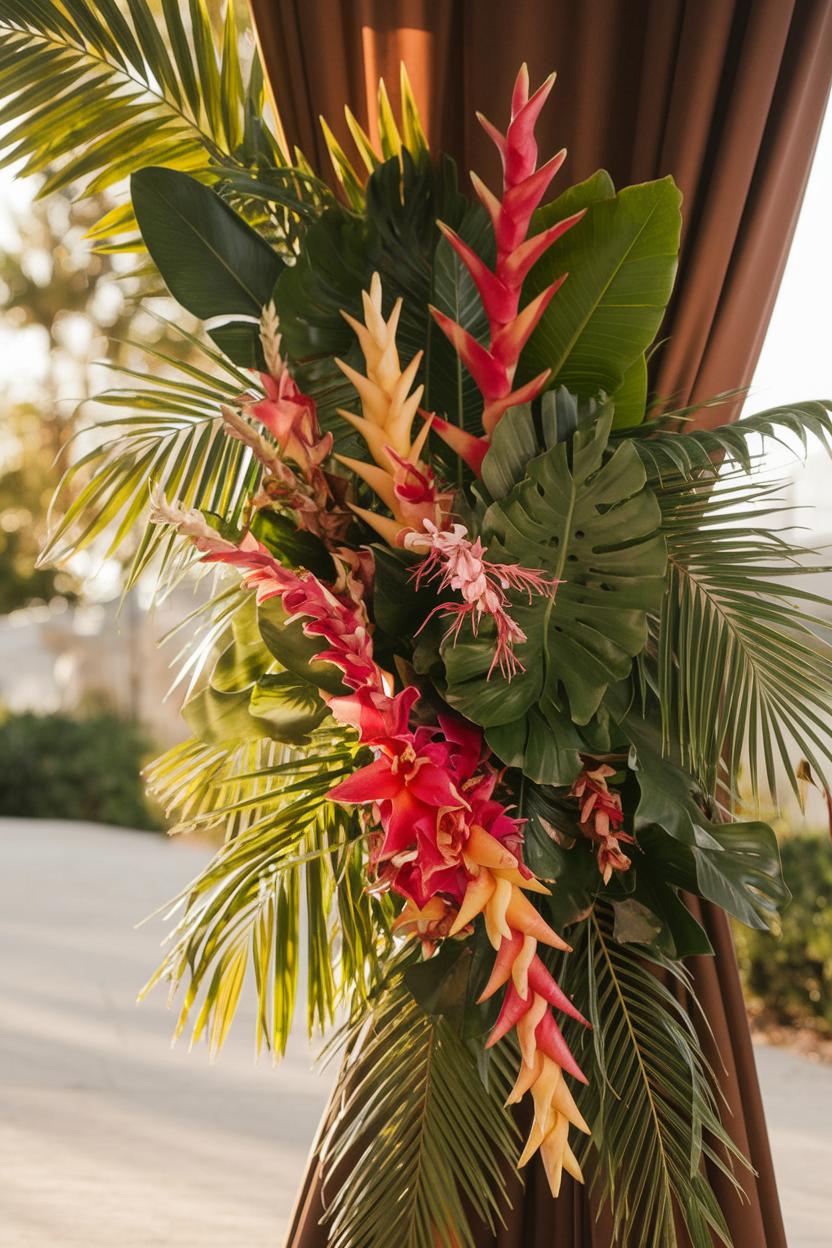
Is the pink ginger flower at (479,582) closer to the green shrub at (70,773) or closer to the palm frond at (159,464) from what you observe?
the palm frond at (159,464)

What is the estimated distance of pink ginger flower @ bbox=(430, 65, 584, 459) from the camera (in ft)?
2.74

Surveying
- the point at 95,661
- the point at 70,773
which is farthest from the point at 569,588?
the point at 95,661

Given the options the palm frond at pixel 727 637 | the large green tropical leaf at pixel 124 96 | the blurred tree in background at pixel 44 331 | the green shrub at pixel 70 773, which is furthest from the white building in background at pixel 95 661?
the palm frond at pixel 727 637

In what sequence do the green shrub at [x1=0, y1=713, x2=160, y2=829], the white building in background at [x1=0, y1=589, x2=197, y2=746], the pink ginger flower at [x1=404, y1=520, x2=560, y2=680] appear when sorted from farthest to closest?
the white building in background at [x1=0, y1=589, x2=197, y2=746] → the green shrub at [x1=0, y1=713, x2=160, y2=829] → the pink ginger flower at [x1=404, y1=520, x2=560, y2=680]

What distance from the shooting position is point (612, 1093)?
1.00m

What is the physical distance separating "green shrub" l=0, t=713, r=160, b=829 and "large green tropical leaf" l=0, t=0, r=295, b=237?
5.72m

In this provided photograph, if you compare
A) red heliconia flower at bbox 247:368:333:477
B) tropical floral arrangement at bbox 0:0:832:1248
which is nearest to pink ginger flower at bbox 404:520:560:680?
tropical floral arrangement at bbox 0:0:832:1248

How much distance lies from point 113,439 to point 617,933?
69 cm

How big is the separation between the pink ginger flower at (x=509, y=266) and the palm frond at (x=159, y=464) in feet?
0.97

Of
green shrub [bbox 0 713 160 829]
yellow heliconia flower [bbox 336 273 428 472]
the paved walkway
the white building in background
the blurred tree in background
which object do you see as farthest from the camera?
the blurred tree in background

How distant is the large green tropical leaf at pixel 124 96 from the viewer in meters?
1.23

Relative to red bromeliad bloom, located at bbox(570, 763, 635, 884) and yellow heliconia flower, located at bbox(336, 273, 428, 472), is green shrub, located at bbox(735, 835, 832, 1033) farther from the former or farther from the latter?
yellow heliconia flower, located at bbox(336, 273, 428, 472)

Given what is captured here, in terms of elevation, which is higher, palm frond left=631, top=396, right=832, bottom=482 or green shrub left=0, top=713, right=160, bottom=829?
palm frond left=631, top=396, right=832, bottom=482

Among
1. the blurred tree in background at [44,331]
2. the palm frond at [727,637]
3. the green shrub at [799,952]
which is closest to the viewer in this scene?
the palm frond at [727,637]
